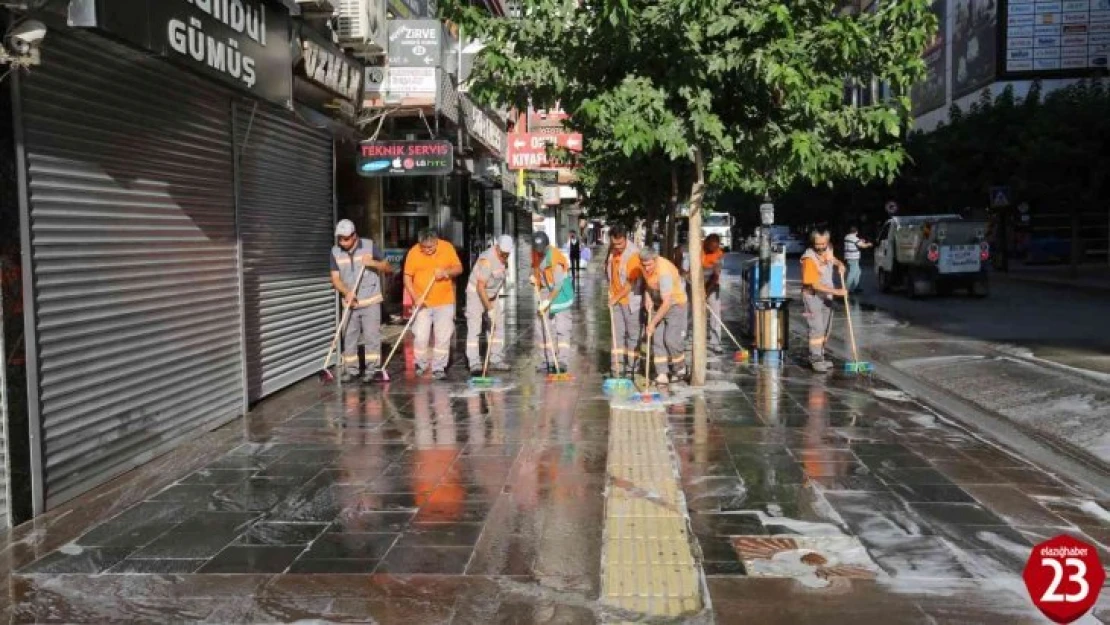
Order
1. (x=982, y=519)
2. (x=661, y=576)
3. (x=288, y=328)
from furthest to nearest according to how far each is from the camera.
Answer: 1. (x=288, y=328)
2. (x=982, y=519)
3. (x=661, y=576)

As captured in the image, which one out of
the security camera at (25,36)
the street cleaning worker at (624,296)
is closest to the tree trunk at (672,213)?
the street cleaning worker at (624,296)

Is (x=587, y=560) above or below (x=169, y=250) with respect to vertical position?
below

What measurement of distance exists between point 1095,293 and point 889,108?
56.1 ft

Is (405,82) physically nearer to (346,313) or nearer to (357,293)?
(357,293)

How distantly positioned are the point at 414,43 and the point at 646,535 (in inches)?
375

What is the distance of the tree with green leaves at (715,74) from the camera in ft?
29.8

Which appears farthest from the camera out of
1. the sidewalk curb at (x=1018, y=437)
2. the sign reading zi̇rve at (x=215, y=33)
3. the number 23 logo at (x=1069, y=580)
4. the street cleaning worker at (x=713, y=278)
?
the street cleaning worker at (x=713, y=278)

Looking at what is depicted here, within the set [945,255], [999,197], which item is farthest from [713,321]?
[999,197]

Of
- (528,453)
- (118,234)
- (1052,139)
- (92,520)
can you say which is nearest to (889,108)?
(528,453)

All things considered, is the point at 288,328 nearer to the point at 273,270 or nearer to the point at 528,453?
the point at 273,270

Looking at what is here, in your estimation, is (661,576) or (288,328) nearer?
(661,576)

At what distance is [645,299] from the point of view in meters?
11.3

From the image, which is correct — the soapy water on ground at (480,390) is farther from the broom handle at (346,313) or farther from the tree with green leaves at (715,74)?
the tree with green leaves at (715,74)

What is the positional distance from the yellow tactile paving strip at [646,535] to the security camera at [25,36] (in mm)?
4316
